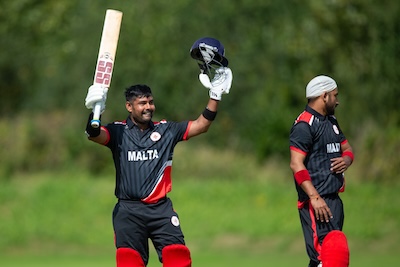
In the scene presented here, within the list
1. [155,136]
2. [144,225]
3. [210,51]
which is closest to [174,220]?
[144,225]

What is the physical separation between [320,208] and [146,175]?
138 cm

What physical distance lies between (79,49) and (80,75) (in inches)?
29.9

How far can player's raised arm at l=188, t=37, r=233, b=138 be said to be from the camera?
25.2 feet

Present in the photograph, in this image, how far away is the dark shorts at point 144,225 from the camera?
7613 mm

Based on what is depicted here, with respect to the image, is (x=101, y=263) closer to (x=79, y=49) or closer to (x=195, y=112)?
A: (x=195, y=112)

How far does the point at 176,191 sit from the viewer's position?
18.4 m

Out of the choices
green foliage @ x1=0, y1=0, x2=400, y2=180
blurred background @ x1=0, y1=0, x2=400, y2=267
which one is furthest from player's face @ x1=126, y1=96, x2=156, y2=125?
green foliage @ x1=0, y1=0, x2=400, y2=180

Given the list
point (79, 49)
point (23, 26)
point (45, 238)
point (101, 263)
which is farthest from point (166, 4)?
point (101, 263)

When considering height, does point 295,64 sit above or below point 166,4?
below

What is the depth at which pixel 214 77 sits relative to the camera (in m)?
7.74

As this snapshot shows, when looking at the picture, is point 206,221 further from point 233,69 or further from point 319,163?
point 319,163

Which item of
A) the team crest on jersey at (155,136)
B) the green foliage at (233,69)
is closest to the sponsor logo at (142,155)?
the team crest on jersey at (155,136)

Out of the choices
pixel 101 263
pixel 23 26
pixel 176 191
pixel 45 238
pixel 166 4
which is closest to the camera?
pixel 101 263

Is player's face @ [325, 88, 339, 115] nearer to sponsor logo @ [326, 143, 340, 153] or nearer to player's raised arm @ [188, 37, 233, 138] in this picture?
sponsor logo @ [326, 143, 340, 153]
